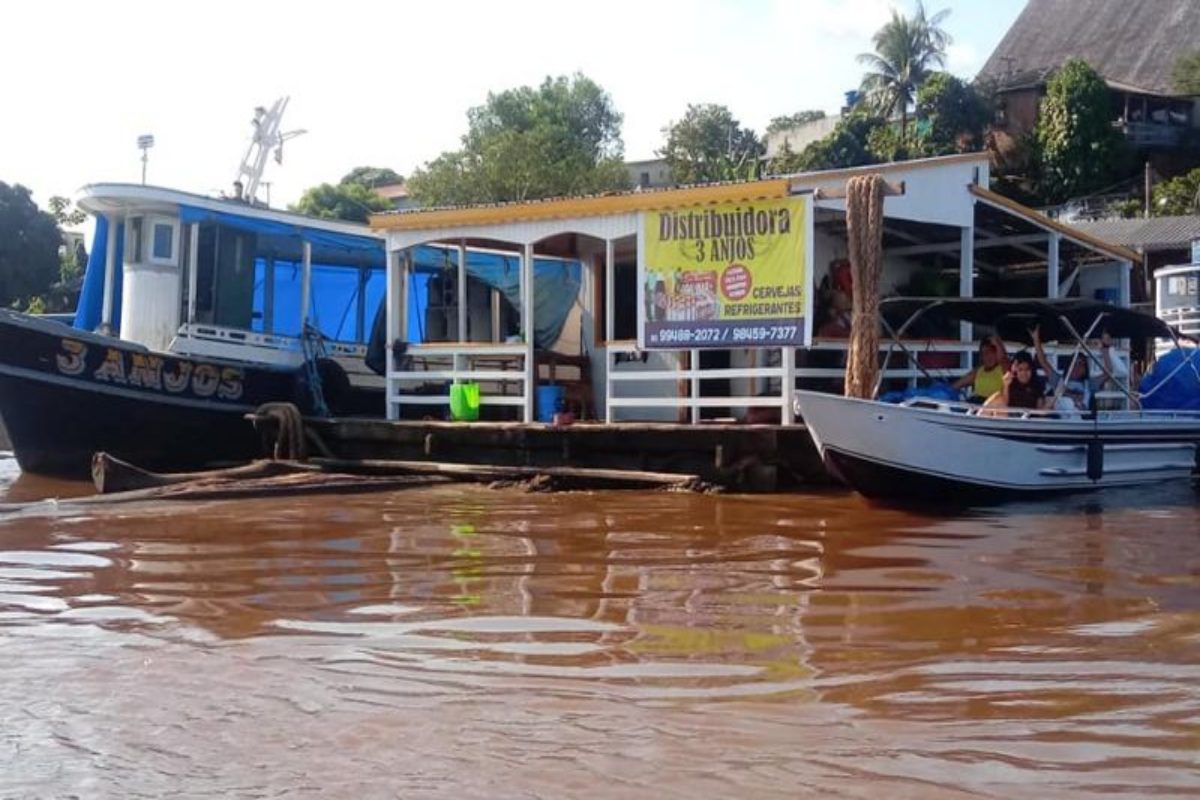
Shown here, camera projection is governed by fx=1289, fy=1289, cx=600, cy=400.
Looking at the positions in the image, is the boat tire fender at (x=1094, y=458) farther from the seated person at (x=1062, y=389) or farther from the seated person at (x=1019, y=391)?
the seated person at (x=1019, y=391)

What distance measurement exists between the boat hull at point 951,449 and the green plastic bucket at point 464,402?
4698 millimetres

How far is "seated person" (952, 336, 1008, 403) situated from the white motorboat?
299 millimetres

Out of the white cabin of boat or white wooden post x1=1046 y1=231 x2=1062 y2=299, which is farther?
the white cabin of boat

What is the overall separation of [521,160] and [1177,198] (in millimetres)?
21132

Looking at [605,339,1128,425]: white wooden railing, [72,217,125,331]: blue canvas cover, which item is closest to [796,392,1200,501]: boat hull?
[605,339,1128,425]: white wooden railing

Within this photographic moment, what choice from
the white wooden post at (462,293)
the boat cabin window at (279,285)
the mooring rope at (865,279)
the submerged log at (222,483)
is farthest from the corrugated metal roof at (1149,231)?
the submerged log at (222,483)

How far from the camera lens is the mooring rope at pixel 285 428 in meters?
14.8

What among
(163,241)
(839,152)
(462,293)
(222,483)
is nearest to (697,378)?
(462,293)

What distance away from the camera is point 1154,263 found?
33625 millimetres

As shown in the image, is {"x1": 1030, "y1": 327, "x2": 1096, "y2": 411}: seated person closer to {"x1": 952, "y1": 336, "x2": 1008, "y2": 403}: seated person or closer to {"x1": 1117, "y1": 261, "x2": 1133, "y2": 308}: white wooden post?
{"x1": 952, "y1": 336, "x2": 1008, "y2": 403}: seated person

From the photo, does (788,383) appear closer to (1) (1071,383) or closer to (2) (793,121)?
(1) (1071,383)

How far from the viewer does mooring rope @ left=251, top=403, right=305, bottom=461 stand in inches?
583

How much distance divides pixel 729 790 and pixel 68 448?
13.3 metres

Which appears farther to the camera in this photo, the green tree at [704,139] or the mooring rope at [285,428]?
the green tree at [704,139]
